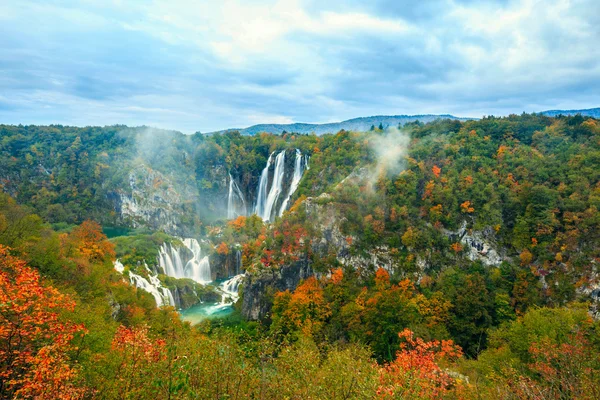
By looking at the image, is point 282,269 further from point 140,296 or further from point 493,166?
point 493,166

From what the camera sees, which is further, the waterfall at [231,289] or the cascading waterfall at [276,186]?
the cascading waterfall at [276,186]

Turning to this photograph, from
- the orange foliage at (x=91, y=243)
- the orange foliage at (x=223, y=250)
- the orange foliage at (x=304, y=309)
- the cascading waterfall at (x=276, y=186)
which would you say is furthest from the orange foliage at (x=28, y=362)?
the cascading waterfall at (x=276, y=186)

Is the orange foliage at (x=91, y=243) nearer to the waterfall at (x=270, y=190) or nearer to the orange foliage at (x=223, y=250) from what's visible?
the orange foliage at (x=223, y=250)

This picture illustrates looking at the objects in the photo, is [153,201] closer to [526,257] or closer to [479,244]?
[479,244]

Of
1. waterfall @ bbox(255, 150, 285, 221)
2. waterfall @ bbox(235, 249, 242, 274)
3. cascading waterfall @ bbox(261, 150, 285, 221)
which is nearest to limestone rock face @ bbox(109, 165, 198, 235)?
waterfall @ bbox(255, 150, 285, 221)

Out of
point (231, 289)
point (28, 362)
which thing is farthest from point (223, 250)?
point (28, 362)

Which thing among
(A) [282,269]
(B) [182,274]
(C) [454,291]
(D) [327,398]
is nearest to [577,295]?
(C) [454,291]

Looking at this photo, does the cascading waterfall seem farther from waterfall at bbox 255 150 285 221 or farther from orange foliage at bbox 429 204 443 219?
orange foliage at bbox 429 204 443 219
